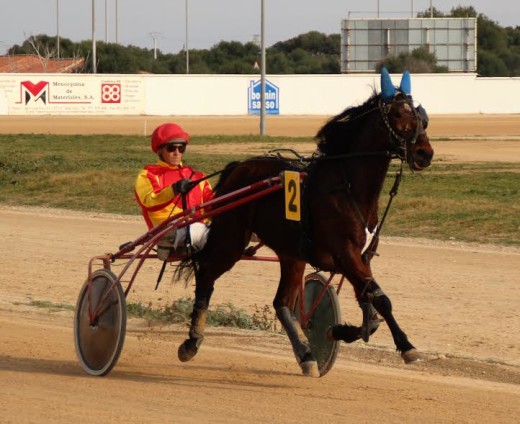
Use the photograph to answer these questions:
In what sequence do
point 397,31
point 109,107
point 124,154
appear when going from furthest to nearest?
point 397,31 → point 109,107 → point 124,154

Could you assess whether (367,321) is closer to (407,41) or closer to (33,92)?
(33,92)

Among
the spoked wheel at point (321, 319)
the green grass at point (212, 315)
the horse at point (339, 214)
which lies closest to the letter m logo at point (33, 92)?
the green grass at point (212, 315)

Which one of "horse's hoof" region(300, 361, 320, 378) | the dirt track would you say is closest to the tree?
the dirt track

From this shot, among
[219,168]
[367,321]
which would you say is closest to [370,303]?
[367,321]

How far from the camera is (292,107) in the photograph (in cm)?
6059

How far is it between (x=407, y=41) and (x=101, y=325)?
77.8 meters

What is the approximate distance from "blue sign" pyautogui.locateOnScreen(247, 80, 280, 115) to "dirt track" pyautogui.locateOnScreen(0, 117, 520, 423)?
46607mm

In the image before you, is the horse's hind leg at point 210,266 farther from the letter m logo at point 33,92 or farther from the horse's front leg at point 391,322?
the letter m logo at point 33,92

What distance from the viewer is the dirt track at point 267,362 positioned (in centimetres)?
628

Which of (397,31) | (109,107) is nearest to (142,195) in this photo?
(109,107)

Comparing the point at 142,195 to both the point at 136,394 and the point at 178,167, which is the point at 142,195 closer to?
the point at 178,167

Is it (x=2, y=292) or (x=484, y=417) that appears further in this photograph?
(x=2, y=292)

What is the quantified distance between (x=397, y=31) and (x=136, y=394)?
7850cm

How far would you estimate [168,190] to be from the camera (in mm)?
7363
